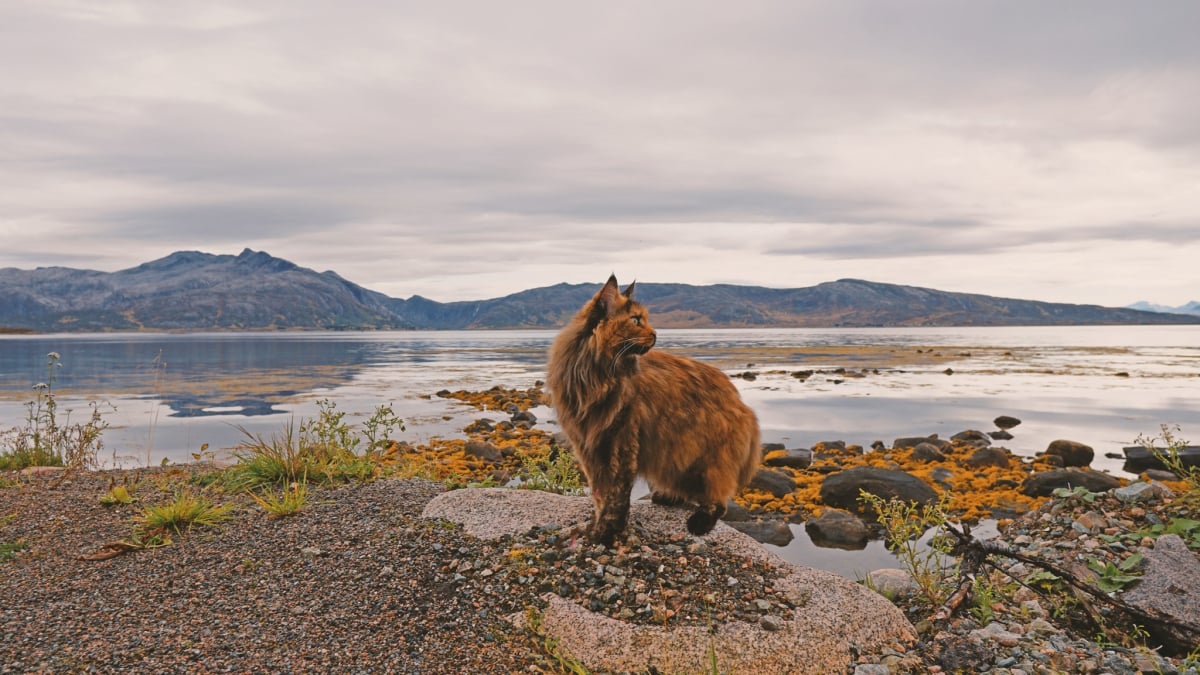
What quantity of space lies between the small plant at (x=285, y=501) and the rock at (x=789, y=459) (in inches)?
407

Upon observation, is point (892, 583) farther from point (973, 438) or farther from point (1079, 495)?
point (973, 438)

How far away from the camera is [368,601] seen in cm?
460

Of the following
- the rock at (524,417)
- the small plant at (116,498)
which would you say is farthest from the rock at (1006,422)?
the small plant at (116,498)

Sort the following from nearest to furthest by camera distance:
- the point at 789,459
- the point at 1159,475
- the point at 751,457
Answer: the point at 751,457
the point at 1159,475
the point at 789,459

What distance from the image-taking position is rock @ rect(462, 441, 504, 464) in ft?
45.1

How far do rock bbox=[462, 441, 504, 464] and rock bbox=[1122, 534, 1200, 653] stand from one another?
10.5 m

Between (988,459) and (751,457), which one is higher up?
(751,457)

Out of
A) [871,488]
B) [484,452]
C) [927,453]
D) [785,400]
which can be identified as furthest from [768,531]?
[785,400]

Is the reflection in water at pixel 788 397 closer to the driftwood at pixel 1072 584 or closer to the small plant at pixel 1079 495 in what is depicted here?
the small plant at pixel 1079 495

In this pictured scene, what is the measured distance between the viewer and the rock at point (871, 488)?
1077 cm

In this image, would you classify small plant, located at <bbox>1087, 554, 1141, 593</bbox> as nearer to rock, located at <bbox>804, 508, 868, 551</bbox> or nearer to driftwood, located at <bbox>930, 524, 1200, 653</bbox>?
driftwood, located at <bbox>930, 524, 1200, 653</bbox>

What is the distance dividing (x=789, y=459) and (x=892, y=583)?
8.33m

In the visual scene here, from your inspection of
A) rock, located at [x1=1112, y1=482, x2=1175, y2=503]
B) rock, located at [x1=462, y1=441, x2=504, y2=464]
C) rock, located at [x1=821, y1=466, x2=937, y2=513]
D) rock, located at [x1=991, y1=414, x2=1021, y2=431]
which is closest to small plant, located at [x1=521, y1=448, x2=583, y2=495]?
rock, located at [x1=821, y1=466, x2=937, y2=513]

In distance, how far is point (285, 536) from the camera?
5.64m
